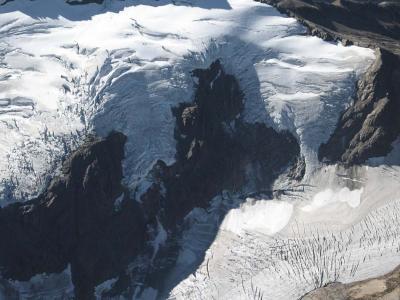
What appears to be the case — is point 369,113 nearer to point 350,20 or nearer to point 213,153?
point 213,153

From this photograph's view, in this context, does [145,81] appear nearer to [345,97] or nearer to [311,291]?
[345,97]

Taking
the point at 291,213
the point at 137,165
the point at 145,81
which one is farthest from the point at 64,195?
the point at 291,213

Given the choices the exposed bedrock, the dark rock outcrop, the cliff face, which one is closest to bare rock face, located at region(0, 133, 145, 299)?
the exposed bedrock

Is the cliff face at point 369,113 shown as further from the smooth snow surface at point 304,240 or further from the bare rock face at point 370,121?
the smooth snow surface at point 304,240

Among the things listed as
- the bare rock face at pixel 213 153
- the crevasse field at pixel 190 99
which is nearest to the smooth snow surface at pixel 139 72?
the crevasse field at pixel 190 99

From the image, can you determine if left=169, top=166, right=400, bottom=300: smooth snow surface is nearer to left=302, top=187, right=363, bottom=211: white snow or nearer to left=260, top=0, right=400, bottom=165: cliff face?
left=302, top=187, right=363, bottom=211: white snow
